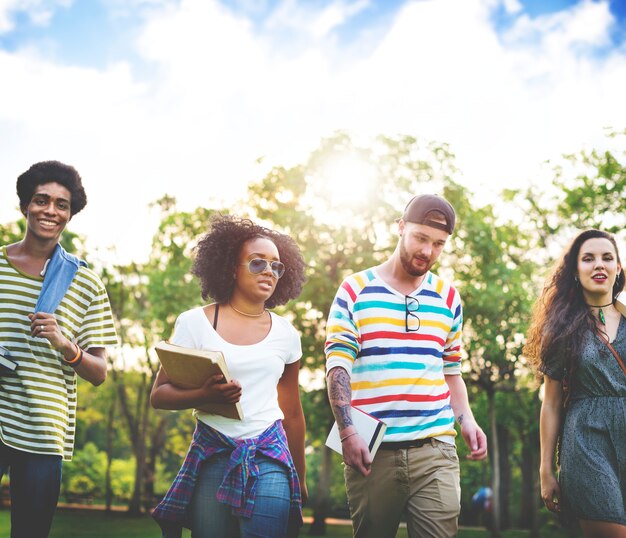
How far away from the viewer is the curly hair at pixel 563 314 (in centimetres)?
471

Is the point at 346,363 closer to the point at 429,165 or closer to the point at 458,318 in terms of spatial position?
the point at 458,318

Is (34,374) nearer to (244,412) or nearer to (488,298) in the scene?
(244,412)

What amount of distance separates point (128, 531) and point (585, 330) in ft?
77.4

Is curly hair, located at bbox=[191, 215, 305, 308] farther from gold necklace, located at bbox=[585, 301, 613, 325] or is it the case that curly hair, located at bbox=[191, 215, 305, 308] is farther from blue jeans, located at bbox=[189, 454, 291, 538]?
gold necklace, located at bbox=[585, 301, 613, 325]

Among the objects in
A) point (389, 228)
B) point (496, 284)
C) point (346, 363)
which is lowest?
point (346, 363)

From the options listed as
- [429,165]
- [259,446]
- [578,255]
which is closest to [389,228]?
[429,165]

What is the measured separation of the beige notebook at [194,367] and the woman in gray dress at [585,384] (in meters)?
2.18

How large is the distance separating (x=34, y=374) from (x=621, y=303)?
3.75 metres

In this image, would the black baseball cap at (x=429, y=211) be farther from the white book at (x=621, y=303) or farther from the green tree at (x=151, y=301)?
the green tree at (x=151, y=301)

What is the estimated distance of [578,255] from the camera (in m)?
5.02

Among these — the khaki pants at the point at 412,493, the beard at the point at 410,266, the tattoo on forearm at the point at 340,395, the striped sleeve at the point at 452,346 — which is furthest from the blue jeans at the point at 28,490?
the striped sleeve at the point at 452,346

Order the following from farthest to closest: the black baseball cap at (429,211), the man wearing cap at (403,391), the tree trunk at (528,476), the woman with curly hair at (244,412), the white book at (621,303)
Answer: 1. the tree trunk at (528,476)
2. the white book at (621,303)
3. the black baseball cap at (429,211)
4. the man wearing cap at (403,391)
5. the woman with curly hair at (244,412)

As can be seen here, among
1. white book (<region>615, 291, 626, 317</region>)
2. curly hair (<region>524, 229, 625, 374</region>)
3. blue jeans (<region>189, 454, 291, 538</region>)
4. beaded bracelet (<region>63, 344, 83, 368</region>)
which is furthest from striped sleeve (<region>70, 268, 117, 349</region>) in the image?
white book (<region>615, 291, 626, 317</region>)

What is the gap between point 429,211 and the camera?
4527 mm
